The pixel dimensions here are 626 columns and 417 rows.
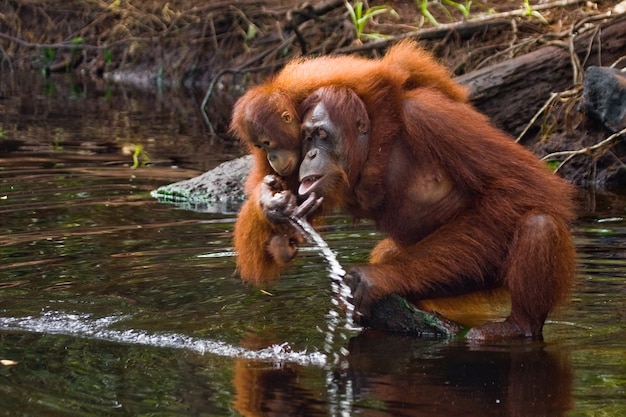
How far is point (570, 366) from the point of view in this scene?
4.16 metres

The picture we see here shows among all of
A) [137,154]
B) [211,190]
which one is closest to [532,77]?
[211,190]

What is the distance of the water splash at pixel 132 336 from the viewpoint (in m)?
4.34

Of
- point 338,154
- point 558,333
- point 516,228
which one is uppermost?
point 338,154

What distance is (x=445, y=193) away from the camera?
4.95 metres

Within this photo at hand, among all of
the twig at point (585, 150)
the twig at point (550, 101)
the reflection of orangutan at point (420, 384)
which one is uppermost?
the twig at point (550, 101)

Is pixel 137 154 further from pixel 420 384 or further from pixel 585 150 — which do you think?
pixel 420 384

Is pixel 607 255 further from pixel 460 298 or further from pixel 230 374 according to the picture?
pixel 230 374

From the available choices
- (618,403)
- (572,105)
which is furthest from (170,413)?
(572,105)

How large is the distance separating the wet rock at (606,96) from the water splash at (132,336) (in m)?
4.21

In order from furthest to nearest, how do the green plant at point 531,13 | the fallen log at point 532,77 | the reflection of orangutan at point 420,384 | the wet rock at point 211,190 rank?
the green plant at point 531,13 → the fallen log at point 532,77 → the wet rock at point 211,190 → the reflection of orangutan at point 420,384

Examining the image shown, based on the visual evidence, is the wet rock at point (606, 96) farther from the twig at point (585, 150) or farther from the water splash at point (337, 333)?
the water splash at point (337, 333)

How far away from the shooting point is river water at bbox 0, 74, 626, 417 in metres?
3.75

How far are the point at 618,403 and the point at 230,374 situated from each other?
1294mm

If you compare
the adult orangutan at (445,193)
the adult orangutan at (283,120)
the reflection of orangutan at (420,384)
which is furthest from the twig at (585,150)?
the reflection of orangutan at (420,384)
